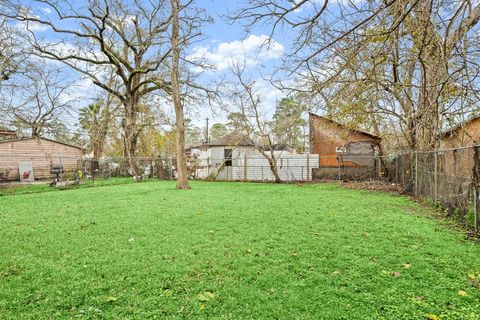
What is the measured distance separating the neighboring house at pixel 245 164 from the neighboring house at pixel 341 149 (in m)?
1.25

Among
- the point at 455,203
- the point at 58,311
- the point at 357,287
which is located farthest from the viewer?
the point at 455,203

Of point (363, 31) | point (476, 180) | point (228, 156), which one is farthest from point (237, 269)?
point (228, 156)

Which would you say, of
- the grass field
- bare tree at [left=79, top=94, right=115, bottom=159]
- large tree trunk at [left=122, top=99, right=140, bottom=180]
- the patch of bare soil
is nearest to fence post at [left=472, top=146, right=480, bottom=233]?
the grass field

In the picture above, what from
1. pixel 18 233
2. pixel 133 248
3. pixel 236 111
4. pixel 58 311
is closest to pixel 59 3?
pixel 236 111

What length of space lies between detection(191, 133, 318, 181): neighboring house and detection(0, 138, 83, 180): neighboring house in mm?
8422

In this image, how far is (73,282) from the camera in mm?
2809

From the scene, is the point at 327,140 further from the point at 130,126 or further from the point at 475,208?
the point at 475,208

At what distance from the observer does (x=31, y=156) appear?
20406 mm

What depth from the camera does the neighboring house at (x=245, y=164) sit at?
18156 millimetres

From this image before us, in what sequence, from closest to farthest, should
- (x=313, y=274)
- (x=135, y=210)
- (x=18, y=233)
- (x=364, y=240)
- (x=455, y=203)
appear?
1. (x=313, y=274)
2. (x=364, y=240)
3. (x=18, y=233)
4. (x=455, y=203)
5. (x=135, y=210)

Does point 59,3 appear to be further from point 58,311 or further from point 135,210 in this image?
point 58,311

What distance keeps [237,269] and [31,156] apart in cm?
2250

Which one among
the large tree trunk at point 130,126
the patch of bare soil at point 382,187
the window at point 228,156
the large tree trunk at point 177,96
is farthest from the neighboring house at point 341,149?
the large tree trunk at point 130,126

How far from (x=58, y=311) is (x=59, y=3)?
676 inches
